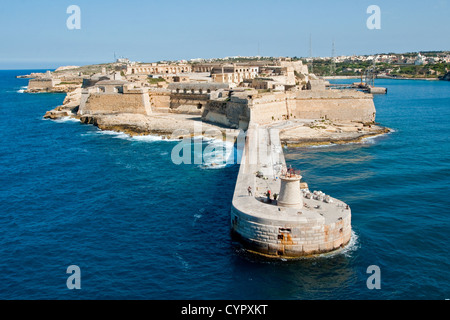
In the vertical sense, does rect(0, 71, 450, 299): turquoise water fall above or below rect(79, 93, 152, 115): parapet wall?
below

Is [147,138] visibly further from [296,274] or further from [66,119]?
[296,274]

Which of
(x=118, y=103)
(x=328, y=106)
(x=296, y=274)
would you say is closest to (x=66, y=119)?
(x=118, y=103)

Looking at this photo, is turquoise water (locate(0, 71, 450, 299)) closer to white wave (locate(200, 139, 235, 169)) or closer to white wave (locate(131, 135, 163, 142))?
white wave (locate(200, 139, 235, 169))

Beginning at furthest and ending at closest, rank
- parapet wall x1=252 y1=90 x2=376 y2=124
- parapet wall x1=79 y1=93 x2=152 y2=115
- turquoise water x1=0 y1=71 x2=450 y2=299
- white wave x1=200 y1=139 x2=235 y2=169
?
parapet wall x1=79 y1=93 x2=152 y2=115
parapet wall x1=252 y1=90 x2=376 y2=124
white wave x1=200 y1=139 x2=235 y2=169
turquoise water x1=0 y1=71 x2=450 y2=299

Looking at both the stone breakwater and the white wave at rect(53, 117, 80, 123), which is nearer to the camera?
the stone breakwater

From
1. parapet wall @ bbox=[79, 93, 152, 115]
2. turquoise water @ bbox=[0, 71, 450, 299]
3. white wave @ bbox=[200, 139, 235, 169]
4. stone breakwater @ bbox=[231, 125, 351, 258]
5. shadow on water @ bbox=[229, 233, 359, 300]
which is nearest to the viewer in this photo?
shadow on water @ bbox=[229, 233, 359, 300]

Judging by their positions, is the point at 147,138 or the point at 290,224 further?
the point at 147,138

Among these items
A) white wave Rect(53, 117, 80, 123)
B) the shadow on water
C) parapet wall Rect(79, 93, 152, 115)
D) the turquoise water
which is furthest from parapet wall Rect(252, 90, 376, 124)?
the shadow on water

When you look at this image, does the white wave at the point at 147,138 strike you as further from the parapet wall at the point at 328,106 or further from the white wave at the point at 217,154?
the parapet wall at the point at 328,106

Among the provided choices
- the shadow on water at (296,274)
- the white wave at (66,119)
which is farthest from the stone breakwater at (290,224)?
the white wave at (66,119)
